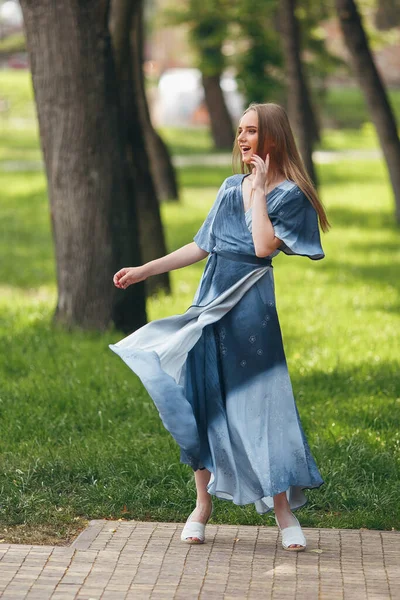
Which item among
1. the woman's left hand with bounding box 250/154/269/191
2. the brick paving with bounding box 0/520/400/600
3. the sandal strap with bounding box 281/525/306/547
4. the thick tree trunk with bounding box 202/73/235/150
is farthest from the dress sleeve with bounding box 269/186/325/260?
the thick tree trunk with bounding box 202/73/235/150

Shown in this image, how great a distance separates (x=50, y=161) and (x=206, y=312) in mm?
4652

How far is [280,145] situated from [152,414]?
2603 mm

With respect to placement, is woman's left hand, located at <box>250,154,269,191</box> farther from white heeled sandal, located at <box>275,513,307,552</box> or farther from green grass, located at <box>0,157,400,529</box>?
green grass, located at <box>0,157,400,529</box>

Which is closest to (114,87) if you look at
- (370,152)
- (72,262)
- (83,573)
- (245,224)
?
(72,262)

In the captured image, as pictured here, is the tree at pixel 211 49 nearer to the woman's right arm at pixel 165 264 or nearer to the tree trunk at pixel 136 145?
the tree trunk at pixel 136 145

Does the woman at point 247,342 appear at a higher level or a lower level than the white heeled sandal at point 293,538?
higher

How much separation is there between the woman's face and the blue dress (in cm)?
14

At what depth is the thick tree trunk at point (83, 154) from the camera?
8.99m

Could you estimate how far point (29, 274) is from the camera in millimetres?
14203

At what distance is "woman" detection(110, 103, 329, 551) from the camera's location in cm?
489

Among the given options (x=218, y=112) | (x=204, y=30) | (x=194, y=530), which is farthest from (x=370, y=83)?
(x=218, y=112)

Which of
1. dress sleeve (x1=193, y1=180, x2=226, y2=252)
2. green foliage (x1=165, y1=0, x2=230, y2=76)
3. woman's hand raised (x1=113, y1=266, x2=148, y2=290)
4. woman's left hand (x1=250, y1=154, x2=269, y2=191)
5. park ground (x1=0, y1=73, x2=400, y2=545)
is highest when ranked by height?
green foliage (x1=165, y1=0, x2=230, y2=76)

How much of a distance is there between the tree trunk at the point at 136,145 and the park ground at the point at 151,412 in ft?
1.78

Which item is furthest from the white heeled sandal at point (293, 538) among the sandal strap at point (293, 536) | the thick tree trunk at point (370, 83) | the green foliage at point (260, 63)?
the green foliage at point (260, 63)
